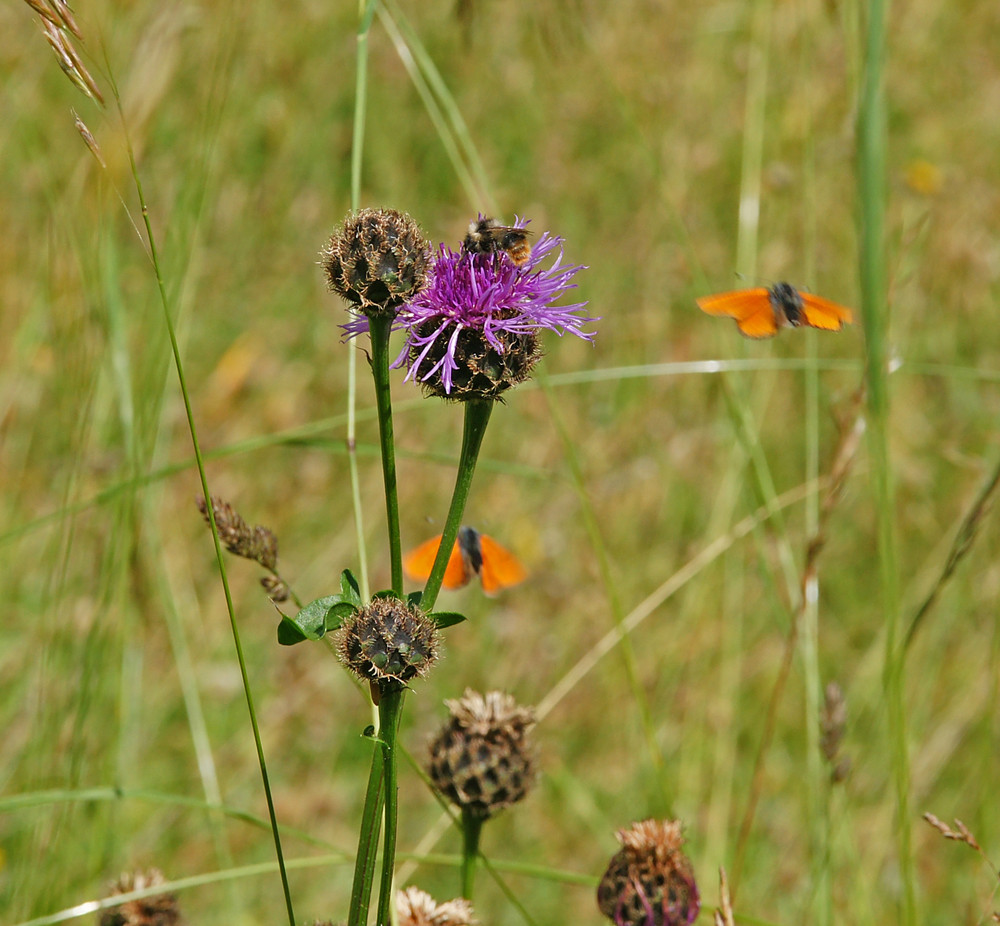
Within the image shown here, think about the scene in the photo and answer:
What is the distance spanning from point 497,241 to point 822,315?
88 centimetres

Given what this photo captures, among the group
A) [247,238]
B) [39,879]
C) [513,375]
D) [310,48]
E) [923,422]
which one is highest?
[310,48]

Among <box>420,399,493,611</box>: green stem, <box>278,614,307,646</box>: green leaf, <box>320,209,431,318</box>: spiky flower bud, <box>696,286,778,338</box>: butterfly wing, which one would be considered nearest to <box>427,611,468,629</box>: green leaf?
<box>420,399,493,611</box>: green stem

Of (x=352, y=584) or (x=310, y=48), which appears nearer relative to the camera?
(x=352, y=584)

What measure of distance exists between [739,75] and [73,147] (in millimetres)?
3663

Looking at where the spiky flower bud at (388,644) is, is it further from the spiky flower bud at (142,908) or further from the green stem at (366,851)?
the spiky flower bud at (142,908)

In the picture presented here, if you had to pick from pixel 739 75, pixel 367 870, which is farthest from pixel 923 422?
pixel 367 870

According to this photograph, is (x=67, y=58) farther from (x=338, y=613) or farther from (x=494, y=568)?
(x=494, y=568)

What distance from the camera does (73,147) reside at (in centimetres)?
436

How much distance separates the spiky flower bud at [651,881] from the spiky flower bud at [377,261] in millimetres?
998

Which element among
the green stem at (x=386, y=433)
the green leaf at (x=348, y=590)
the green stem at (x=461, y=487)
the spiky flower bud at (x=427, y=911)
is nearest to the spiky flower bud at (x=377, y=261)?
the green stem at (x=386, y=433)

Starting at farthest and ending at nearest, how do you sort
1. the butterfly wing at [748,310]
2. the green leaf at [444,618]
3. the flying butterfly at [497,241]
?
the butterfly wing at [748,310] < the flying butterfly at [497,241] < the green leaf at [444,618]

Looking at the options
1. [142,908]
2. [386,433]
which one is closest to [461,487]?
[386,433]

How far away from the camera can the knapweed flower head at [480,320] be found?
4.95ft

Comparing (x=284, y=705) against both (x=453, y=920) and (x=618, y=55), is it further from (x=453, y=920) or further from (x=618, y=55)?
(x=618, y=55)
